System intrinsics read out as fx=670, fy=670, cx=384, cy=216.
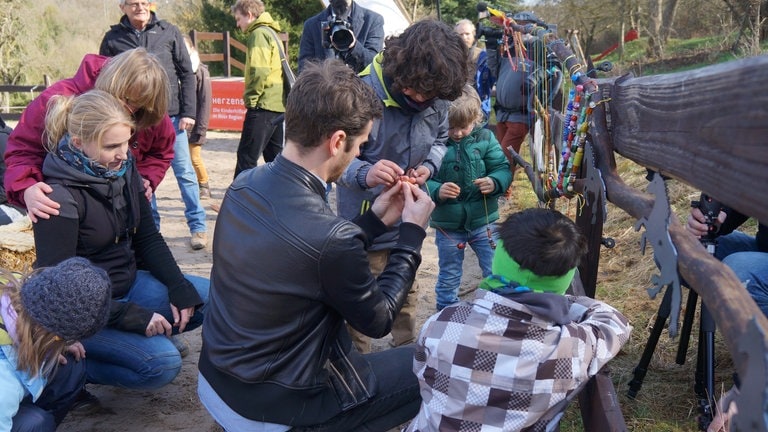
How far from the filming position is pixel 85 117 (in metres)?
2.76

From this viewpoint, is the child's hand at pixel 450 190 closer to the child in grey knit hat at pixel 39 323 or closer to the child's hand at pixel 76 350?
the child in grey knit hat at pixel 39 323

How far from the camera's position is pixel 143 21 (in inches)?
192

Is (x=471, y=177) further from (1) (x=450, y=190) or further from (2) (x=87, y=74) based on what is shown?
(2) (x=87, y=74)

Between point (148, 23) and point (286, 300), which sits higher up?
point (148, 23)

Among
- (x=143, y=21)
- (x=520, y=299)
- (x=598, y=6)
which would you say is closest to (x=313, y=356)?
(x=520, y=299)

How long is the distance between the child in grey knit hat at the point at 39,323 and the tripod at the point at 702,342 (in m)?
1.98

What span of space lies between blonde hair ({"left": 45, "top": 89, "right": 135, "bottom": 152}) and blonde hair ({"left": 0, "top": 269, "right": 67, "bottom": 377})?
27.2 inches

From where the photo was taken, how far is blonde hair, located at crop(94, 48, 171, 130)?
10.0 feet

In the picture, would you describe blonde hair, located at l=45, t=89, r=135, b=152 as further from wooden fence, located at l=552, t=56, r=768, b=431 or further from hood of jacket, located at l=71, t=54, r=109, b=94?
wooden fence, located at l=552, t=56, r=768, b=431

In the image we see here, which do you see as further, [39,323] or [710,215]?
[710,215]

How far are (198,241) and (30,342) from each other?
3349mm

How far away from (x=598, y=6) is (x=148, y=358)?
62.4 feet

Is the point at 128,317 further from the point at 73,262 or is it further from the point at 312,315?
the point at 312,315

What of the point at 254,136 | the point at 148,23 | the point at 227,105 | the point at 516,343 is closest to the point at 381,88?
the point at 516,343
